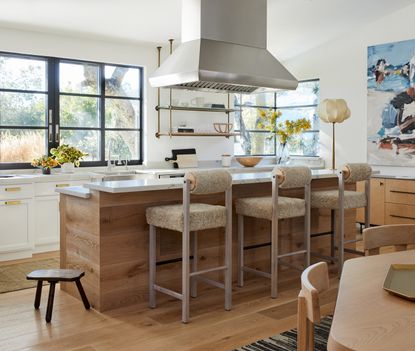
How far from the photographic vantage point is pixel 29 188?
5336mm

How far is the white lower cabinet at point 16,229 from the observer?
5164mm

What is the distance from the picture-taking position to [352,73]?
7254 millimetres

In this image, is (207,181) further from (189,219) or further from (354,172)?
(354,172)

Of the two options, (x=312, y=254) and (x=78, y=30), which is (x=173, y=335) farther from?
(x=78, y=30)

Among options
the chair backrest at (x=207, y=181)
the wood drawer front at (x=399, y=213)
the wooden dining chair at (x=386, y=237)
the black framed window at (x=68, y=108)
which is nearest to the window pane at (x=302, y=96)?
the wood drawer front at (x=399, y=213)

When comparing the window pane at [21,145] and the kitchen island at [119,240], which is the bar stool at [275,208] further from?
the window pane at [21,145]

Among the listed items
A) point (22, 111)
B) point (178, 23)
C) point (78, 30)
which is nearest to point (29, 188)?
point (22, 111)

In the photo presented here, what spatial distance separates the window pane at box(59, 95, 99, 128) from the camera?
A: 6261 mm

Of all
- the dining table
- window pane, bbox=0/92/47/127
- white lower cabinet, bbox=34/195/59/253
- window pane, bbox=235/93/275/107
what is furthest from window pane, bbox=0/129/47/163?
the dining table

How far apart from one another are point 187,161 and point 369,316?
5771mm

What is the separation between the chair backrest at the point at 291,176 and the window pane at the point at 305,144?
13.2 ft

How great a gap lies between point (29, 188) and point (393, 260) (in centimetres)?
417

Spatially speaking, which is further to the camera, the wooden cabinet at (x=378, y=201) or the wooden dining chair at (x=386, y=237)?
the wooden cabinet at (x=378, y=201)

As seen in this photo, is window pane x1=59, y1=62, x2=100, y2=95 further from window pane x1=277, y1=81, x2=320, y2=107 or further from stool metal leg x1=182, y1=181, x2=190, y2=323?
stool metal leg x1=182, y1=181, x2=190, y2=323
